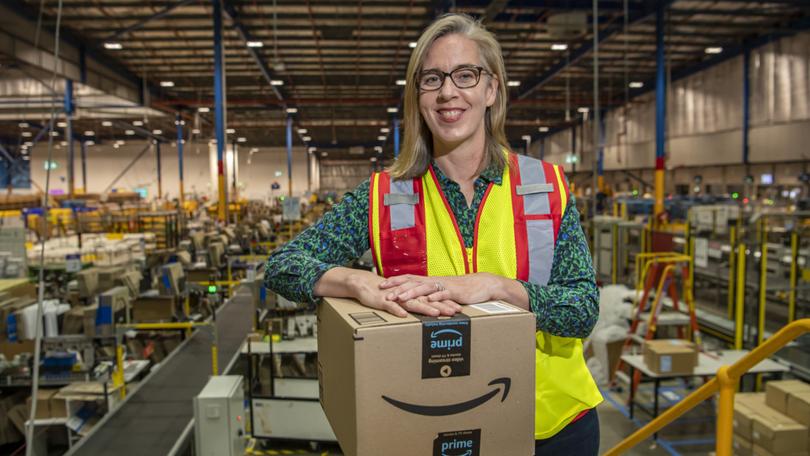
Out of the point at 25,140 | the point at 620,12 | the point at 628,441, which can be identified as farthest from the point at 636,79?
the point at 25,140

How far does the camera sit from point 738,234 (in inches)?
322

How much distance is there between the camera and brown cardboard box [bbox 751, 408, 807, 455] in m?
4.79

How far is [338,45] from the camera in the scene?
56.0 feet

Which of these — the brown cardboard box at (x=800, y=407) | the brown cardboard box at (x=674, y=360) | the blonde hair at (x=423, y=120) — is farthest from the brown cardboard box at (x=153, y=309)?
the blonde hair at (x=423, y=120)

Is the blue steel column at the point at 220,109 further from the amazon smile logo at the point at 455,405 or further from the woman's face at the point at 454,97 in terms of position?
the amazon smile logo at the point at 455,405

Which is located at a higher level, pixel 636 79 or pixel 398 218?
pixel 636 79

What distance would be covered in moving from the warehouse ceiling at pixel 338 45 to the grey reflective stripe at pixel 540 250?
10131mm

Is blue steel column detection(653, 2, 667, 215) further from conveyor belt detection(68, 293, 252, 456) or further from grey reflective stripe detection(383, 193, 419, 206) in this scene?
grey reflective stripe detection(383, 193, 419, 206)

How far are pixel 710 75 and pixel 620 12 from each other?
25.2 feet

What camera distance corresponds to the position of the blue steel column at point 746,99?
17312mm

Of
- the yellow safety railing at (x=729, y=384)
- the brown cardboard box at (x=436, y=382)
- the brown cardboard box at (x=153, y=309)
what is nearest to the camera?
the brown cardboard box at (x=436, y=382)

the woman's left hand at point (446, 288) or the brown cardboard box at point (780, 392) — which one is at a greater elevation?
the woman's left hand at point (446, 288)

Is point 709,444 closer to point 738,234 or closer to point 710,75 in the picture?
point 738,234

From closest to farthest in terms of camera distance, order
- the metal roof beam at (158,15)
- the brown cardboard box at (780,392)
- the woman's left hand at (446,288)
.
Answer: the woman's left hand at (446,288)
the brown cardboard box at (780,392)
the metal roof beam at (158,15)
